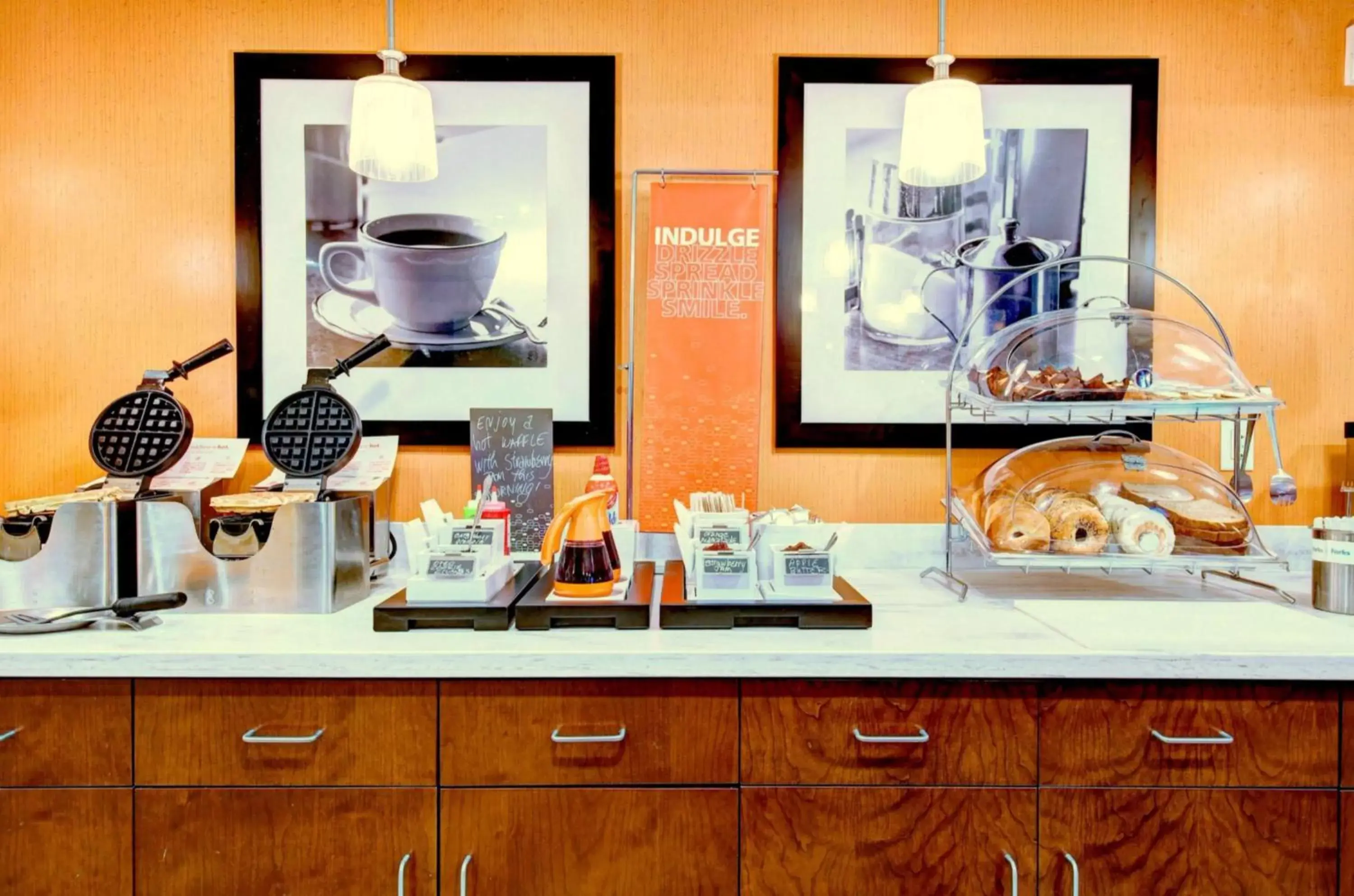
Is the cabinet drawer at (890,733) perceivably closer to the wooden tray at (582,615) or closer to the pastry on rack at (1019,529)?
the wooden tray at (582,615)

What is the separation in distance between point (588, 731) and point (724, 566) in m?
0.39

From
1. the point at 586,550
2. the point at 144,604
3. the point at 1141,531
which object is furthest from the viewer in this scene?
the point at 1141,531

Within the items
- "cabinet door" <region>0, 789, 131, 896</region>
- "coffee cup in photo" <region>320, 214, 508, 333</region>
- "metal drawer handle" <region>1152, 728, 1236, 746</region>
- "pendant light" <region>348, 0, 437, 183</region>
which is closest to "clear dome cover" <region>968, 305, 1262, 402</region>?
"metal drawer handle" <region>1152, 728, 1236, 746</region>

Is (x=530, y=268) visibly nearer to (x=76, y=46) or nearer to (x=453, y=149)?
(x=453, y=149)

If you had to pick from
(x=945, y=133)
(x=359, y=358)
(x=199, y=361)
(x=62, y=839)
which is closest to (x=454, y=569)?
(x=359, y=358)

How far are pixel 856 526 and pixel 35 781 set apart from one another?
69.5 inches

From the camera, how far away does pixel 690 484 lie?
6.42ft

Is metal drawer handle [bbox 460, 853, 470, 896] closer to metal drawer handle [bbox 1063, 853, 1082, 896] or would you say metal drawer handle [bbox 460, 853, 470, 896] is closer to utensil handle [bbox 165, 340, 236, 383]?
metal drawer handle [bbox 1063, 853, 1082, 896]

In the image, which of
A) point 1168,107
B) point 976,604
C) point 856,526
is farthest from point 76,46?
point 1168,107

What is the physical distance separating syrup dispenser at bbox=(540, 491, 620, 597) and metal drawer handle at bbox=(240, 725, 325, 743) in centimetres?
48

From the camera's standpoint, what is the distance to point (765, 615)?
1.38 m

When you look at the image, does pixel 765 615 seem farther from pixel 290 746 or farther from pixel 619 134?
pixel 619 134

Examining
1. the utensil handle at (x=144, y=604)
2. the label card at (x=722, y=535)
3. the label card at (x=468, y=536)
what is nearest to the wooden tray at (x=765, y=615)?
the label card at (x=722, y=535)

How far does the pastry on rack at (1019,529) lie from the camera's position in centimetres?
158
